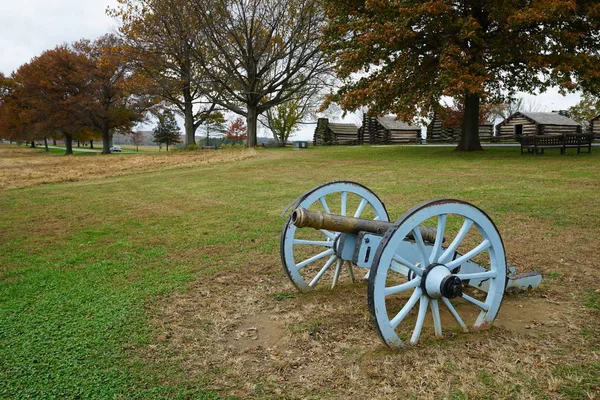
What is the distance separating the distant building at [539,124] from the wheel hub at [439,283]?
35072 millimetres

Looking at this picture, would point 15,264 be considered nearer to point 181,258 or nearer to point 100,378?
point 181,258

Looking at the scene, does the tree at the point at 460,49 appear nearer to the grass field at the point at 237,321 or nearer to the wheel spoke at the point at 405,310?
the grass field at the point at 237,321

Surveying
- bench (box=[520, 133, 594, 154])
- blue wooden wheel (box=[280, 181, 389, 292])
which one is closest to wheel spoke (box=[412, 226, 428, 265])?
blue wooden wheel (box=[280, 181, 389, 292])

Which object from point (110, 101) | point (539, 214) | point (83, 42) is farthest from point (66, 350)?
point (83, 42)

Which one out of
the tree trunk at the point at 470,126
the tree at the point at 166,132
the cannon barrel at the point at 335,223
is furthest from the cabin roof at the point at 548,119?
the tree at the point at 166,132

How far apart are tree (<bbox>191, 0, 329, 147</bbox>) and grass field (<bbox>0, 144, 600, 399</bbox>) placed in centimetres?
2227

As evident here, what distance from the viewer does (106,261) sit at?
5812 millimetres

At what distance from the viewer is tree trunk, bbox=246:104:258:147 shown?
33.0 metres

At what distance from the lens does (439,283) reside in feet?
10.8

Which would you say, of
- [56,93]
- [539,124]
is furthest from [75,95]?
[539,124]

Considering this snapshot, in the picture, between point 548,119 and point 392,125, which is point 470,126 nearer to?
point 548,119

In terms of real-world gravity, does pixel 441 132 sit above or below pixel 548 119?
below

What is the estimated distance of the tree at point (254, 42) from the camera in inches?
1118

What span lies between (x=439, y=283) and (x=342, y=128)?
4209cm
